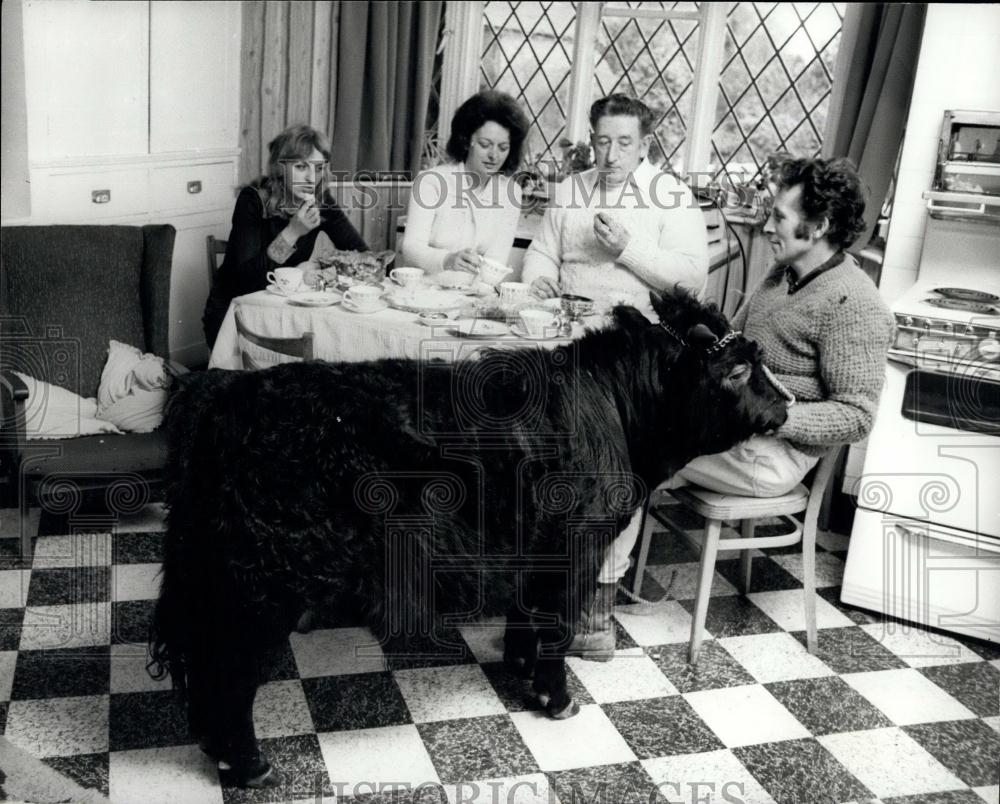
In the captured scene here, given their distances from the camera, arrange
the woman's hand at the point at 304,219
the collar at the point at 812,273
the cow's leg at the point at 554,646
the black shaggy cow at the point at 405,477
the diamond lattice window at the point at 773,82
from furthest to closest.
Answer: the diamond lattice window at the point at 773,82
the woman's hand at the point at 304,219
the collar at the point at 812,273
the cow's leg at the point at 554,646
the black shaggy cow at the point at 405,477

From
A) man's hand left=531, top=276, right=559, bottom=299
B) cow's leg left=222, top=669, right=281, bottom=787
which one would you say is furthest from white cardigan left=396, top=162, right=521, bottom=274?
cow's leg left=222, top=669, right=281, bottom=787

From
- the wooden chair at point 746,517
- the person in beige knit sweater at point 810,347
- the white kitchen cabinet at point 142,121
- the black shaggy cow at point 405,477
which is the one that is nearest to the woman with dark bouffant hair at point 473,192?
the white kitchen cabinet at point 142,121

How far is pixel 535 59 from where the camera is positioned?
15.9 feet

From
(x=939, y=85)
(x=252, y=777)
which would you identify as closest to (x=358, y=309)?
(x=252, y=777)

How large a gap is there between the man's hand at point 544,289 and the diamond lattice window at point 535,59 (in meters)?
1.64

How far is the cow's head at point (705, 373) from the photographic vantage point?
2180 millimetres

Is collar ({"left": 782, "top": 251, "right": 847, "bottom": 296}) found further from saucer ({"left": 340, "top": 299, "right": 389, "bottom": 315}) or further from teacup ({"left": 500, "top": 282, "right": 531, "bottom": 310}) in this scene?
saucer ({"left": 340, "top": 299, "right": 389, "bottom": 315})

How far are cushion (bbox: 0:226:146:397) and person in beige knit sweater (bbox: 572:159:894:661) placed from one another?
6.10 feet

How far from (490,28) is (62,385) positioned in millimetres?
2647

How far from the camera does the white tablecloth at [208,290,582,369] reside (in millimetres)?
2895

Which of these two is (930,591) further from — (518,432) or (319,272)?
(319,272)

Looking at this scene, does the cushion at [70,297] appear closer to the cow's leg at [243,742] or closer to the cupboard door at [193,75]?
the cupboard door at [193,75]

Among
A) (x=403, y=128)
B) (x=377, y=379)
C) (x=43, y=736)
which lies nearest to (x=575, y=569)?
(x=377, y=379)

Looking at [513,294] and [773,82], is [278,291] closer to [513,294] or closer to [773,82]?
[513,294]
